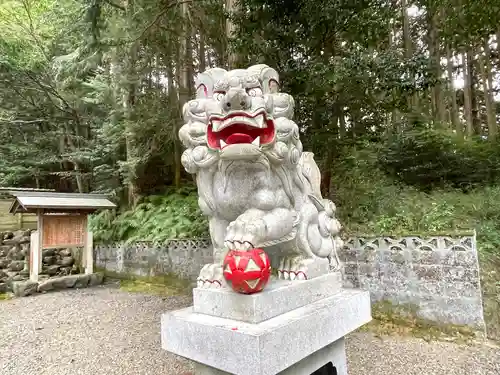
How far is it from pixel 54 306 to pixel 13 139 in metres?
9.69

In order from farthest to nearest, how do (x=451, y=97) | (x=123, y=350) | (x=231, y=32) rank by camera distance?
(x=451, y=97)
(x=231, y=32)
(x=123, y=350)

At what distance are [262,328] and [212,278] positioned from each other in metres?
0.46

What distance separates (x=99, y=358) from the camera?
3268 mm

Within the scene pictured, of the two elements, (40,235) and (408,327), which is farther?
(40,235)

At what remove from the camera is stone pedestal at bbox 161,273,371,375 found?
146 centimetres

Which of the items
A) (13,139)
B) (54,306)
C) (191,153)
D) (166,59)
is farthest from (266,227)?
(13,139)

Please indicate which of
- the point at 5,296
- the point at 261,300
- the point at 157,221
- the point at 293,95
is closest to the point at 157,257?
the point at 157,221

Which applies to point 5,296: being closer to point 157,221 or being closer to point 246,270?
point 157,221

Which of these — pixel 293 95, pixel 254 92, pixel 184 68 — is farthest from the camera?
pixel 184 68

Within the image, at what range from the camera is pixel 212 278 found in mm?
1854

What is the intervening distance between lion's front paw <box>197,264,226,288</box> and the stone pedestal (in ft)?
0.17

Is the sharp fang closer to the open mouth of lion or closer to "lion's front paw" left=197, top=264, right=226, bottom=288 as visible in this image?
the open mouth of lion

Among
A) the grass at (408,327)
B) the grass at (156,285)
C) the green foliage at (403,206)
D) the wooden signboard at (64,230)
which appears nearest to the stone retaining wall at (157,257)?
the grass at (156,285)

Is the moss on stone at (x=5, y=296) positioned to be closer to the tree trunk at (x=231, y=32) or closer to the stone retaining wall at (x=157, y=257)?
the stone retaining wall at (x=157, y=257)
